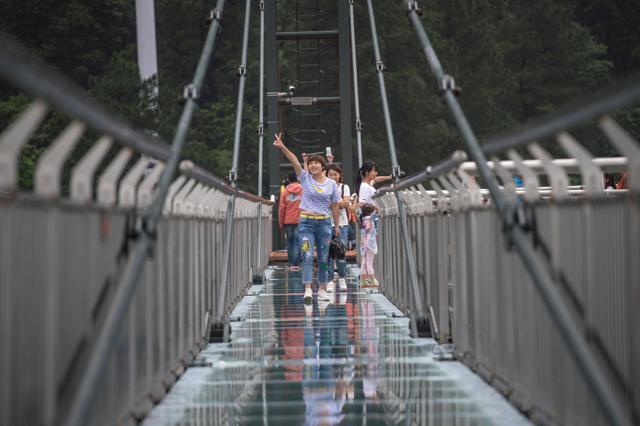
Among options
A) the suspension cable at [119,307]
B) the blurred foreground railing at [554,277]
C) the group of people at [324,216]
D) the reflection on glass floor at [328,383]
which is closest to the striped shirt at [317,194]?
the group of people at [324,216]

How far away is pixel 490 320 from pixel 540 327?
1335 millimetres

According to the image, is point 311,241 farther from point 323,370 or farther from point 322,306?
point 323,370

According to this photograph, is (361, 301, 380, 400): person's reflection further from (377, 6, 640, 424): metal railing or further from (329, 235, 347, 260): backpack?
(329, 235, 347, 260): backpack

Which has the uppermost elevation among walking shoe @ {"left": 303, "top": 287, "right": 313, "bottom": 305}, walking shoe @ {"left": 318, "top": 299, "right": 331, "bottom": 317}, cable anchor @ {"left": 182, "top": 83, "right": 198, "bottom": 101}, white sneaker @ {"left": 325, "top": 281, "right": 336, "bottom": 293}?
cable anchor @ {"left": 182, "top": 83, "right": 198, "bottom": 101}

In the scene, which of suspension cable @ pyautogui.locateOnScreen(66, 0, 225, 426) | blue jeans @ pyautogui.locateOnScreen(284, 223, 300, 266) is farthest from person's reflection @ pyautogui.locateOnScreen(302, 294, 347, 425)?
blue jeans @ pyautogui.locateOnScreen(284, 223, 300, 266)

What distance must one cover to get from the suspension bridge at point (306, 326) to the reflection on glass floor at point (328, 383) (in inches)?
1.0

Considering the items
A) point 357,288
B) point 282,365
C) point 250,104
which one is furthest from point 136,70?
point 282,365

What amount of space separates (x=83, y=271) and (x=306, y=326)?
6.30 meters

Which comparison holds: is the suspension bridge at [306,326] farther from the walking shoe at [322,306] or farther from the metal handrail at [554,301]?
the walking shoe at [322,306]

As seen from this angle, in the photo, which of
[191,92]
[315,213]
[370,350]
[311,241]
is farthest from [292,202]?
[191,92]

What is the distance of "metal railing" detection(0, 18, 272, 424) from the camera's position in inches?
153

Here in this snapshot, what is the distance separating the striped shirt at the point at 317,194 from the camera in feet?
45.1

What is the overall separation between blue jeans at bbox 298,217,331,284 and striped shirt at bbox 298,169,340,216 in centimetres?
16

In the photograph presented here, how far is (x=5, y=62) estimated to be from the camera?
360 centimetres
